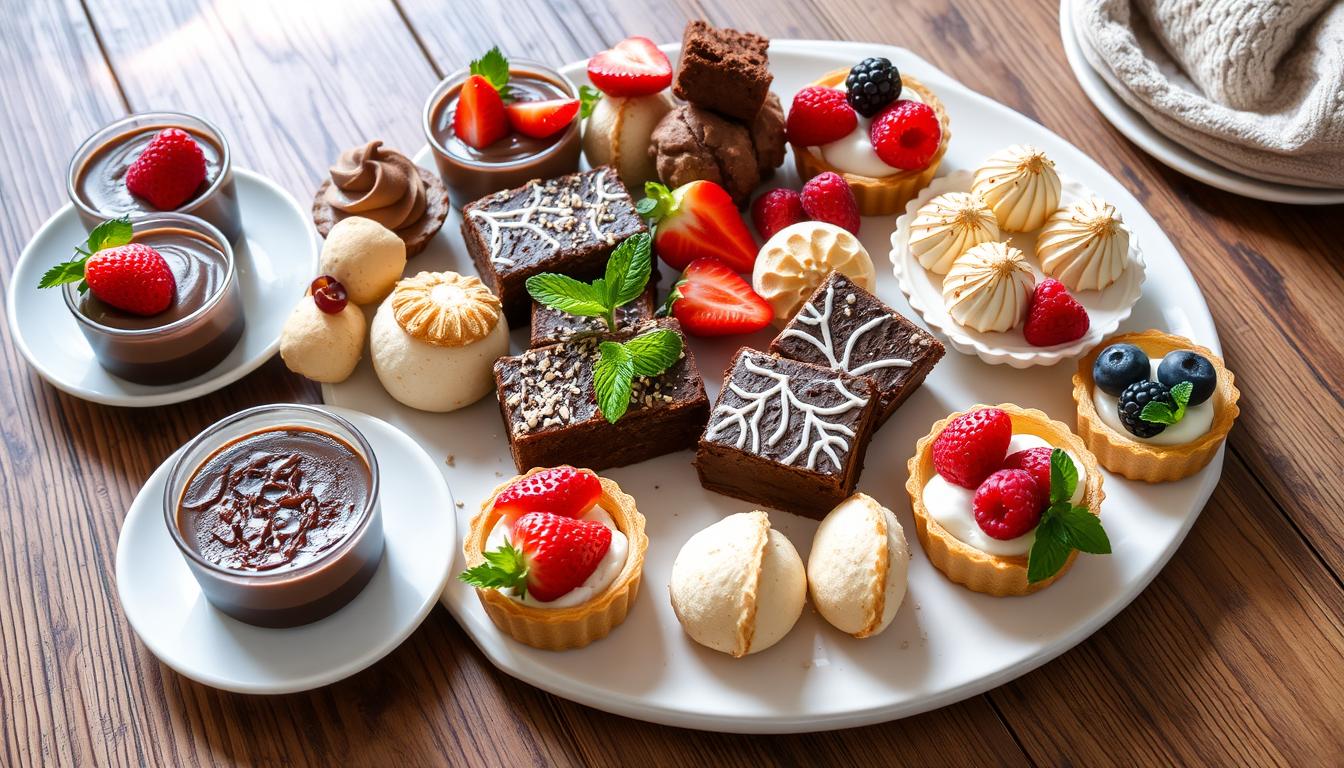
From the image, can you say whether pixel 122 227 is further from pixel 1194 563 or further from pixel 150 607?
pixel 1194 563

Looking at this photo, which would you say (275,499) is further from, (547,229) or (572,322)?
(547,229)

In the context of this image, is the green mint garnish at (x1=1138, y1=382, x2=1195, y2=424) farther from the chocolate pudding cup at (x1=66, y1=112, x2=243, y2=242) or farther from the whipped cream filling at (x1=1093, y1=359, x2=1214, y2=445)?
the chocolate pudding cup at (x1=66, y1=112, x2=243, y2=242)

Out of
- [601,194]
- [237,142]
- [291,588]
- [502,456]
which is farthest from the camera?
[237,142]

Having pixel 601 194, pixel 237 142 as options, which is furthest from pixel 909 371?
pixel 237 142

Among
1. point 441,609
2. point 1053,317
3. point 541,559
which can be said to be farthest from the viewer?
point 1053,317

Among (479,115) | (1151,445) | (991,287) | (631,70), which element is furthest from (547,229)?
(1151,445)

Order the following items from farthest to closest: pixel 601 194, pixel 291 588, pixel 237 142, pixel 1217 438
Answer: pixel 237 142
pixel 601 194
pixel 1217 438
pixel 291 588

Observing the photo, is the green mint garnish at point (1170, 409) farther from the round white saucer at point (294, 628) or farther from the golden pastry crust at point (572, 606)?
the round white saucer at point (294, 628)
